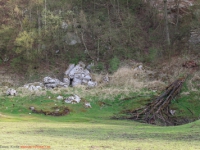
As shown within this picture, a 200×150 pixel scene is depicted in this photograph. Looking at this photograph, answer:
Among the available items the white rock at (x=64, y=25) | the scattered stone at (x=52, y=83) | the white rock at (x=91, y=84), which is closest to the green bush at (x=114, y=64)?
the white rock at (x=91, y=84)

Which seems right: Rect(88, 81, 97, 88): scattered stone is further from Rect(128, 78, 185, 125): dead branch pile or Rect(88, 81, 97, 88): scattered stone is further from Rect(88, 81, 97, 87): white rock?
Rect(128, 78, 185, 125): dead branch pile

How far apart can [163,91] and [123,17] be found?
22248mm

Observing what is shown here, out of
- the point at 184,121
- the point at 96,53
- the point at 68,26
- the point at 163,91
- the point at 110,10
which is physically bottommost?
the point at 184,121

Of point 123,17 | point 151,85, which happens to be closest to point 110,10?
point 123,17

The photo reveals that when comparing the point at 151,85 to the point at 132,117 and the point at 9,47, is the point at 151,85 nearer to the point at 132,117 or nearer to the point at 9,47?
the point at 132,117

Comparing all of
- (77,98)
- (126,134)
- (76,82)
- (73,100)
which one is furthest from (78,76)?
(126,134)

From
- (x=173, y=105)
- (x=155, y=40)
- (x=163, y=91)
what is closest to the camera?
(x=173, y=105)

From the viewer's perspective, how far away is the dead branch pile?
1045 inches

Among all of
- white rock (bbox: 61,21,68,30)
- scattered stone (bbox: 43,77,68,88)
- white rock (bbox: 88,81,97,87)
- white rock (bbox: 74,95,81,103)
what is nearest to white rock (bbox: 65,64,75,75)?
scattered stone (bbox: 43,77,68,88)

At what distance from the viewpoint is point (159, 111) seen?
90.6ft

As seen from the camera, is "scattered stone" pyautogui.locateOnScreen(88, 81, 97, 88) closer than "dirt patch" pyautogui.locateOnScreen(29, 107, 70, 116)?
No

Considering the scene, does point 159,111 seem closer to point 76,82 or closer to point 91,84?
point 91,84

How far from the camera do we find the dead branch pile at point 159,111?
26547 mm

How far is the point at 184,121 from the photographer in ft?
89.2
